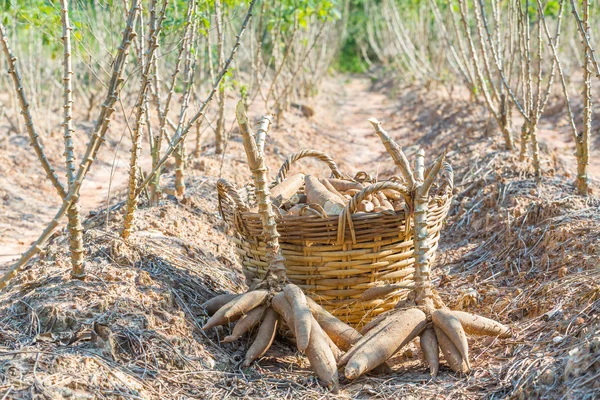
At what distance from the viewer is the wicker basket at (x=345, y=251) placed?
2.48 m

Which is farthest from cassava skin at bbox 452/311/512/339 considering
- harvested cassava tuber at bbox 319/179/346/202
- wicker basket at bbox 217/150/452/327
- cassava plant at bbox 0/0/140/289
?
cassava plant at bbox 0/0/140/289

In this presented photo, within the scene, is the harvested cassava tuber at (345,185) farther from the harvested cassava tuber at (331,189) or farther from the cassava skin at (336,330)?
the cassava skin at (336,330)

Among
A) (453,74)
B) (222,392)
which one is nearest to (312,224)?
(222,392)

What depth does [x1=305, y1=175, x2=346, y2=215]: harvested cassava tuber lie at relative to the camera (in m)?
2.70

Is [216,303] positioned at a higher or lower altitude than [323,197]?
lower

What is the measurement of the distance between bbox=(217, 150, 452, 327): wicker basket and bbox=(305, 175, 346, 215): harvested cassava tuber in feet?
0.62

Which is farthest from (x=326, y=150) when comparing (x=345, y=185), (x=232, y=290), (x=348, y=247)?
(x=348, y=247)

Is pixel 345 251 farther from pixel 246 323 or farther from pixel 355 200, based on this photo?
pixel 246 323

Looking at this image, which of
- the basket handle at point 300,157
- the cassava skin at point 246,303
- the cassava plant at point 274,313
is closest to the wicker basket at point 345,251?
the cassava plant at point 274,313

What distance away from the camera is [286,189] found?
3064 mm

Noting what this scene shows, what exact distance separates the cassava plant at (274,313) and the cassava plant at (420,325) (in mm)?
83

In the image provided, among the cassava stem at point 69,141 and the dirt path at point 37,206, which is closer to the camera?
the cassava stem at point 69,141

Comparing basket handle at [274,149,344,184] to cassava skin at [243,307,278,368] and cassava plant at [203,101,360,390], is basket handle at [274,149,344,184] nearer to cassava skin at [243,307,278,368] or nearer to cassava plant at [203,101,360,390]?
cassava plant at [203,101,360,390]

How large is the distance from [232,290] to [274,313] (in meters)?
0.71
